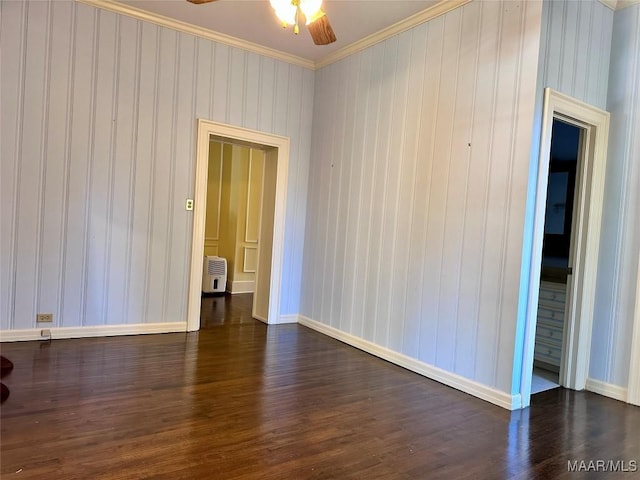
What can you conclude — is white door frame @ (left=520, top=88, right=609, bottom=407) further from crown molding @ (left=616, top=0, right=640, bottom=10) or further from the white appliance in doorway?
the white appliance in doorway

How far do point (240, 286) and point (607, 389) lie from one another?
16.5 feet

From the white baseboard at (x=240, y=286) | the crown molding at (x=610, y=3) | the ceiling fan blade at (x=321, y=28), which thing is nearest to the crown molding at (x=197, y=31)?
the ceiling fan blade at (x=321, y=28)

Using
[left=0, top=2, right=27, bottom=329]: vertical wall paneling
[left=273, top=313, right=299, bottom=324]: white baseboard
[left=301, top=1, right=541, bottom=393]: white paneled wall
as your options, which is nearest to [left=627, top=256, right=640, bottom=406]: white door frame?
[left=301, top=1, right=541, bottom=393]: white paneled wall

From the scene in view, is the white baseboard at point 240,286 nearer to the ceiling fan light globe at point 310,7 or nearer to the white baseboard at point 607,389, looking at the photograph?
the white baseboard at point 607,389

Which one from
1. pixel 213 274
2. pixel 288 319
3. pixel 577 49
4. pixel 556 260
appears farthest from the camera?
pixel 213 274

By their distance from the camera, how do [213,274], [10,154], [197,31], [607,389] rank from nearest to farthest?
[607,389] < [10,154] < [197,31] < [213,274]

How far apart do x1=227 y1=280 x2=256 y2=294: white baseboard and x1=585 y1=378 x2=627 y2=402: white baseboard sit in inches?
186

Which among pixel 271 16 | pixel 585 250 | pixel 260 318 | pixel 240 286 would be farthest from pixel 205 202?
pixel 585 250

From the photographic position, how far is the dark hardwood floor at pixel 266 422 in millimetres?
2041

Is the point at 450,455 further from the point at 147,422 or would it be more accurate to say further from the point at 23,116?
the point at 23,116

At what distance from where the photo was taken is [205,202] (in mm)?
4418

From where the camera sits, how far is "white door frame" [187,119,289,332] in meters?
4.41

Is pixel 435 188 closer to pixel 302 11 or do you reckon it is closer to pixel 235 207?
pixel 302 11

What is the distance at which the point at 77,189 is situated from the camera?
12.7ft
